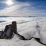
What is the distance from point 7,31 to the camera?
10.3 m

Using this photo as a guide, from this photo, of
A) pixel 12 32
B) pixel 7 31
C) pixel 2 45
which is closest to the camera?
pixel 2 45

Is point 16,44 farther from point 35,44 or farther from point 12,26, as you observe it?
point 12,26

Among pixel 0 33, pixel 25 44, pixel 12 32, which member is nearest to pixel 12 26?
pixel 12 32

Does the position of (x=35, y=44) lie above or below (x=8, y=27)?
below

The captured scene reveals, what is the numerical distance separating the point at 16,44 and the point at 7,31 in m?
3.63

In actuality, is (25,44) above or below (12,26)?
below

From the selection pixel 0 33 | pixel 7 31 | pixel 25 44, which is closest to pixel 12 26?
pixel 7 31

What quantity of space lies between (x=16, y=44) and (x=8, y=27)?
375cm

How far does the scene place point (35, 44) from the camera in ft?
23.2

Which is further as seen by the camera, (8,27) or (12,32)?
(8,27)

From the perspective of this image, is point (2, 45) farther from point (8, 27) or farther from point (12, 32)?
point (8, 27)

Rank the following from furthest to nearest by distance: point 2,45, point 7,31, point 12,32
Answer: point 7,31
point 12,32
point 2,45

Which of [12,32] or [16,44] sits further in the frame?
[12,32]

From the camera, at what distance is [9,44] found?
6.86m
